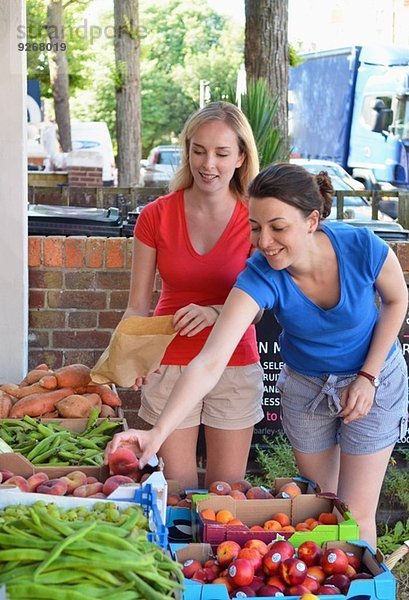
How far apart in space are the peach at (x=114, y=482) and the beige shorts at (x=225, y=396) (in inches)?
31.0

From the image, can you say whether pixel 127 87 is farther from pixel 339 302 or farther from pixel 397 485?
pixel 339 302

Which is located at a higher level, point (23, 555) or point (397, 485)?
point (23, 555)

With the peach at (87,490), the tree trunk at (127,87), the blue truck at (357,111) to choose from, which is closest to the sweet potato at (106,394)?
the peach at (87,490)

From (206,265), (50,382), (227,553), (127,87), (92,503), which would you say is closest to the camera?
(92,503)

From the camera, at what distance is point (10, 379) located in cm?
556

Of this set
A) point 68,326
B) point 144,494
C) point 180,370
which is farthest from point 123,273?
point 144,494

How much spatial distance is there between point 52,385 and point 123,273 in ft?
4.42

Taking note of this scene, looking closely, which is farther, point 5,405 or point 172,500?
point 5,405

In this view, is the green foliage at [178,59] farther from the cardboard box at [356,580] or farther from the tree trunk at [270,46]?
the cardboard box at [356,580]

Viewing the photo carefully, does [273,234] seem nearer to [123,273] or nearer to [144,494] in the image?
[144,494]

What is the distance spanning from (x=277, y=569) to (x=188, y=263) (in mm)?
1390

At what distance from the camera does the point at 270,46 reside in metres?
7.96

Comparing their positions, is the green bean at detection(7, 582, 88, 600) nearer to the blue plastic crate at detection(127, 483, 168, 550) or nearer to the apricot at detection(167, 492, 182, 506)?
the blue plastic crate at detection(127, 483, 168, 550)

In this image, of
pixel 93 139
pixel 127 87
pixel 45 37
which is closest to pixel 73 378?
pixel 127 87
